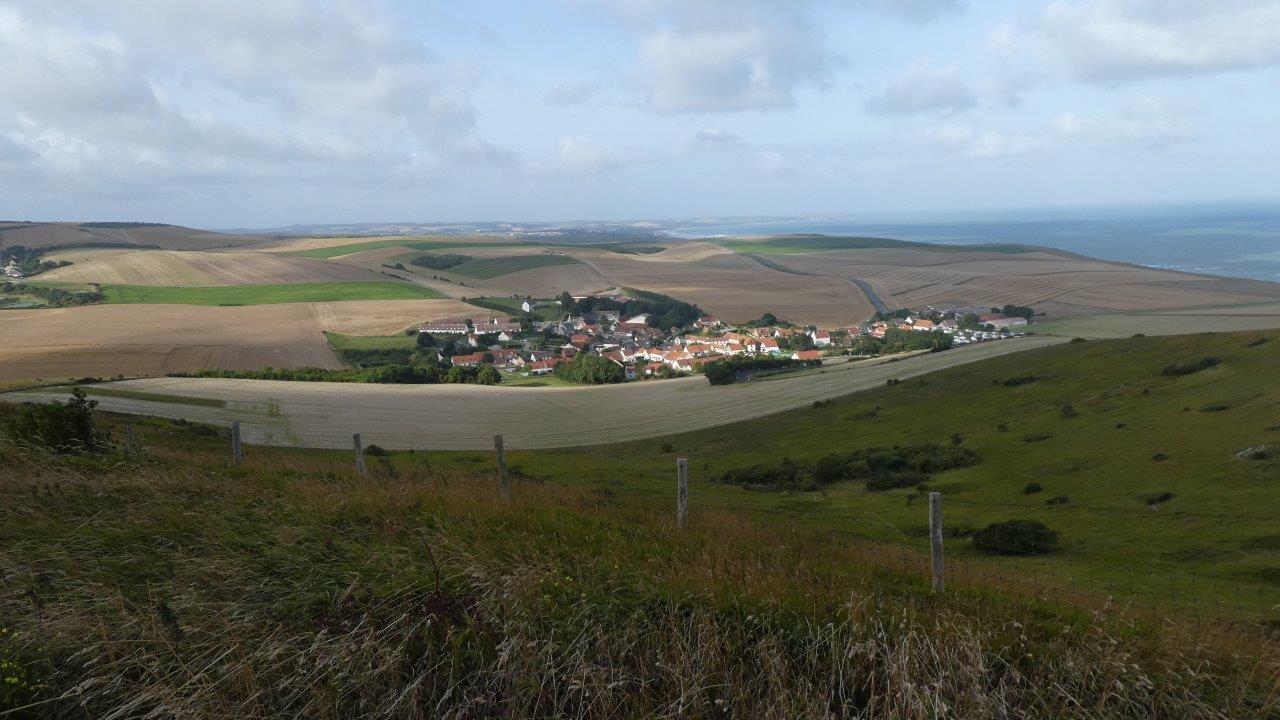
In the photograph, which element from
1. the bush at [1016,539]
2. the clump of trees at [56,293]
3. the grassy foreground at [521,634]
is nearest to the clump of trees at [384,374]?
the clump of trees at [56,293]

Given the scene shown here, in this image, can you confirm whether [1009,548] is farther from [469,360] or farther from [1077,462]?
[469,360]

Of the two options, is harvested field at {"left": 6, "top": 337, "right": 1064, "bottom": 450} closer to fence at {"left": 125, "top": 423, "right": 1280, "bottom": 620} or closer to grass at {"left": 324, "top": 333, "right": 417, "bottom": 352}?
fence at {"left": 125, "top": 423, "right": 1280, "bottom": 620}

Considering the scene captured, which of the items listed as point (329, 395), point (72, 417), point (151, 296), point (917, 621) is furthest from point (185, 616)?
point (151, 296)

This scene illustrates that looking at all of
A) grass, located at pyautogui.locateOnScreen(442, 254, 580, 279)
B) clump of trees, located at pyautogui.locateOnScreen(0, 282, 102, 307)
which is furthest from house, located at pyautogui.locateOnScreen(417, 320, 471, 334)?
grass, located at pyautogui.locateOnScreen(442, 254, 580, 279)

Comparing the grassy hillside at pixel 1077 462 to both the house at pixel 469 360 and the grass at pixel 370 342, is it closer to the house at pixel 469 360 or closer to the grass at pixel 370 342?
the house at pixel 469 360

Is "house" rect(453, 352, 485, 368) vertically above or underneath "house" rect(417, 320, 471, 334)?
underneath

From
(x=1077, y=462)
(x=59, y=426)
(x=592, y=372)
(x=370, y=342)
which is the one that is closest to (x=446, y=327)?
(x=370, y=342)
